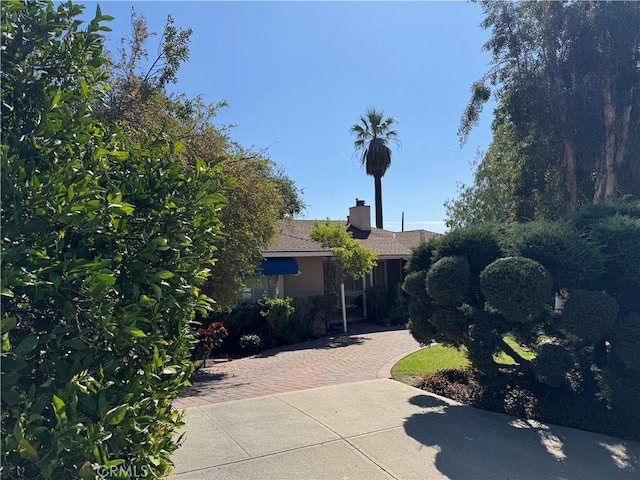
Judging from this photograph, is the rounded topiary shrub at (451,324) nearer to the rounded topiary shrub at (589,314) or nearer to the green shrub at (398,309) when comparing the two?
the rounded topiary shrub at (589,314)

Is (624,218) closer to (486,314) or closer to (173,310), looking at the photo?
(486,314)

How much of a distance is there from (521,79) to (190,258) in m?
12.7

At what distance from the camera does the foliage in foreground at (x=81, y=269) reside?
2.13 meters

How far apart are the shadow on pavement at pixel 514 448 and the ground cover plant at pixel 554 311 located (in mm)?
501

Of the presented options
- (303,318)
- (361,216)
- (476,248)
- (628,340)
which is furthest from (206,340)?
(361,216)

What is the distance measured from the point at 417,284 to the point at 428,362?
12.6 ft

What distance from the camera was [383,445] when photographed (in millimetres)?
5801

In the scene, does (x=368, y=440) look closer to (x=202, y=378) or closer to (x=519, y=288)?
(x=519, y=288)

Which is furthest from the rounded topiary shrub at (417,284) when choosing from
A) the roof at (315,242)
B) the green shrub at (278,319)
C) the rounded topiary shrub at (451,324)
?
the green shrub at (278,319)

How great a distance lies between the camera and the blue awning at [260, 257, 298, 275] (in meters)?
16.7

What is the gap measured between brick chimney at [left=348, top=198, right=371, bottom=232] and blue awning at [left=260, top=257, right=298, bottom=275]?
9.56m

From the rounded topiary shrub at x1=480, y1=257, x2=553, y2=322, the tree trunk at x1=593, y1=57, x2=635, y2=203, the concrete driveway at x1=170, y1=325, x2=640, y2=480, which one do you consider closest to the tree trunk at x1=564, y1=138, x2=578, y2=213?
the tree trunk at x1=593, y1=57, x2=635, y2=203

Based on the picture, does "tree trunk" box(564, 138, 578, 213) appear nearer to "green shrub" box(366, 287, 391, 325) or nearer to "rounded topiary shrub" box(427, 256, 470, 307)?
"rounded topiary shrub" box(427, 256, 470, 307)

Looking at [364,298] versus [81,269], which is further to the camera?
[364,298]
